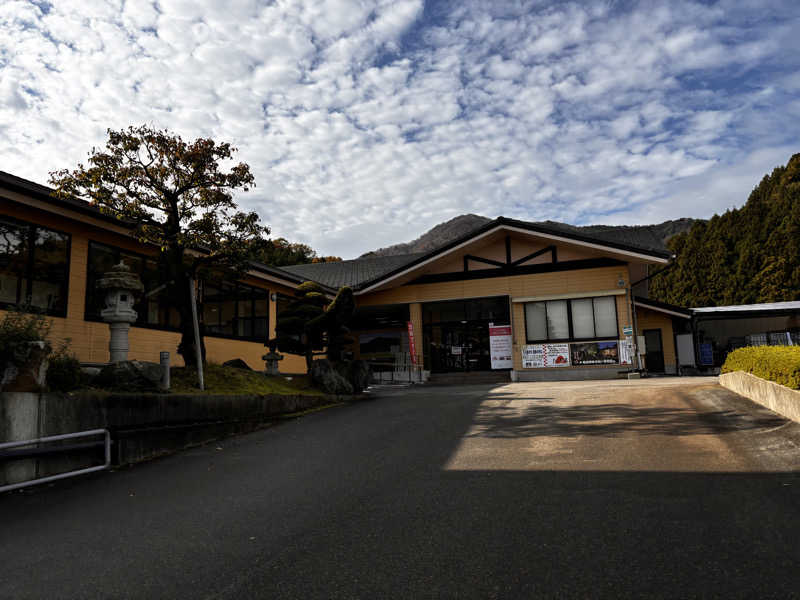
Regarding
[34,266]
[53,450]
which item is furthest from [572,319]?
[53,450]

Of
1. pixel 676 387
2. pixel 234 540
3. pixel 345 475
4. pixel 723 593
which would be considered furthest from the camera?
pixel 676 387

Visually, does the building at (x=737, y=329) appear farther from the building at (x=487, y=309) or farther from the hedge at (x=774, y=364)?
the hedge at (x=774, y=364)

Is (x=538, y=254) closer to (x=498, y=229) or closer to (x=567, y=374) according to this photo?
(x=498, y=229)

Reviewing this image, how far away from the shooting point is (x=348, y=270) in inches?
1247

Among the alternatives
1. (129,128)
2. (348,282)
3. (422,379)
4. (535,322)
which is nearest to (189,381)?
(129,128)

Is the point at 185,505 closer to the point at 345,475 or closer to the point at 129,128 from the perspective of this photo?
the point at 345,475

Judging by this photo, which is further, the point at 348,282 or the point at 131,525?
the point at 348,282

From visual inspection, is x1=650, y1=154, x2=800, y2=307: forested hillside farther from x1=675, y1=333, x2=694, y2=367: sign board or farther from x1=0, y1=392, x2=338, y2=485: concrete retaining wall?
x1=0, y1=392, x2=338, y2=485: concrete retaining wall

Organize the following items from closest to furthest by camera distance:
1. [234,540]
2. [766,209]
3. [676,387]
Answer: [234,540]
[676,387]
[766,209]

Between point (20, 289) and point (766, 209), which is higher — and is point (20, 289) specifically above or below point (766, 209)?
below

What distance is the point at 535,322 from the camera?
75.0 feet

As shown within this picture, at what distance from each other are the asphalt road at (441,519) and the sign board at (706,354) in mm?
17795

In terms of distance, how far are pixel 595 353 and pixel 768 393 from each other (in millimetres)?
13223

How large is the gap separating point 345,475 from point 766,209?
36367mm
